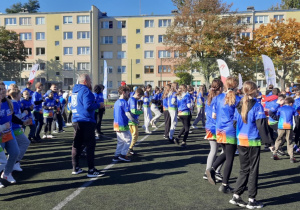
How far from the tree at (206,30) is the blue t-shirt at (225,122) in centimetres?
2944

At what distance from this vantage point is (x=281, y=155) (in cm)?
859

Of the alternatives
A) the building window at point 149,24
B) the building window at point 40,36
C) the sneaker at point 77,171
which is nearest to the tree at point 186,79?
the sneaker at point 77,171

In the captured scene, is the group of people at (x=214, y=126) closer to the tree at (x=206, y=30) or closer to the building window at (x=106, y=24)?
the tree at (x=206, y=30)

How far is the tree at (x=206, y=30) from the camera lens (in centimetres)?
3522

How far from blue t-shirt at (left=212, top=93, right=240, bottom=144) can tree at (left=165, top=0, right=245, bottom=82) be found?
2944 centimetres

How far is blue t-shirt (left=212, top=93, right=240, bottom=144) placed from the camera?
17.1 feet

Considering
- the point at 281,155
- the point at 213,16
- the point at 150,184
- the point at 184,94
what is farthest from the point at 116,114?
the point at 213,16

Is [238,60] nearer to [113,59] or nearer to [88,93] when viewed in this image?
[88,93]

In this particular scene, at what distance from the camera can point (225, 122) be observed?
5324mm

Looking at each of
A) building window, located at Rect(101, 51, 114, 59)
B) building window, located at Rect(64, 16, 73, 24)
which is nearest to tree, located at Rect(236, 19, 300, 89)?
building window, located at Rect(101, 51, 114, 59)

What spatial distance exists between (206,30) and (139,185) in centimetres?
3189

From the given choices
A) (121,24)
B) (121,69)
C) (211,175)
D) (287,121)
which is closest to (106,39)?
(121,24)

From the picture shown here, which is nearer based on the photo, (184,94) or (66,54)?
(184,94)

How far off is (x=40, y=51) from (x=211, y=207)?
57.4 metres
